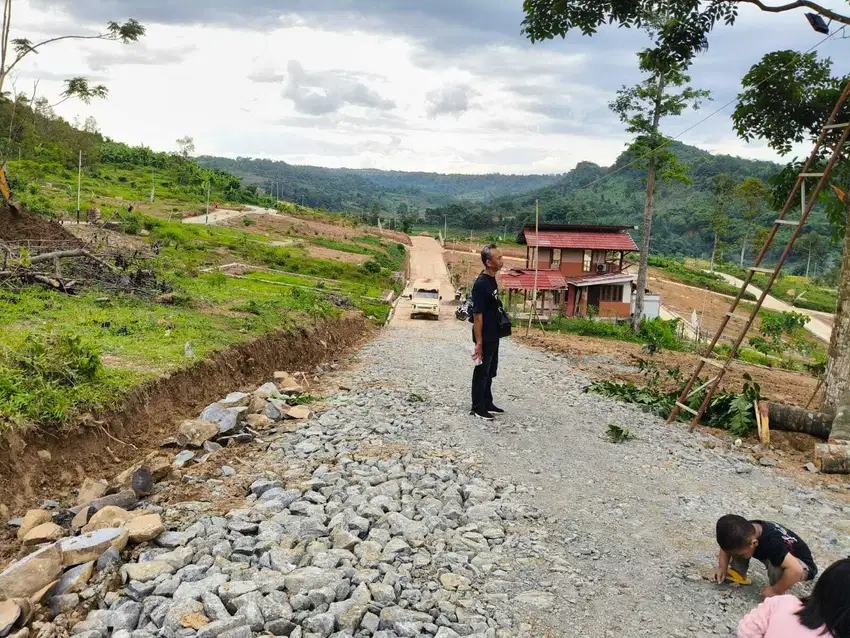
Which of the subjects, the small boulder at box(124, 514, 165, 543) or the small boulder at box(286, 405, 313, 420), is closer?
the small boulder at box(124, 514, 165, 543)

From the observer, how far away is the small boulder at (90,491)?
659 centimetres

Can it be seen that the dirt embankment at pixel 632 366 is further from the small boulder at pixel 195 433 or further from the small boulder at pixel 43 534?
the small boulder at pixel 43 534

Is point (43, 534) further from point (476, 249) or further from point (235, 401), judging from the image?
point (476, 249)

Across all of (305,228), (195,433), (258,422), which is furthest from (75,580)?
(305,228)

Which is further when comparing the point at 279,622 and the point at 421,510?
the point at 421,510

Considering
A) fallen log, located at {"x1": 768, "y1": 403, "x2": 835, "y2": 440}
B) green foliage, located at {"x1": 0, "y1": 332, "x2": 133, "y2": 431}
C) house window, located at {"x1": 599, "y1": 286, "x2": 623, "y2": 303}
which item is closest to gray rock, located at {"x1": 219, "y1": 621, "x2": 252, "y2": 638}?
green foliage, located at {"x1": 0, "y1": 332, "x2": 133, "y2": 431}

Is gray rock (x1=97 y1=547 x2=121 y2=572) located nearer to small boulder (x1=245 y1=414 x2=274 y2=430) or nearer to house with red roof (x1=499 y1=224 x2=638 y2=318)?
small boulder (x1=245 y1=414 x2=274 y2=430)

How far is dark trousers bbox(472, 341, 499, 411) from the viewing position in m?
9.08

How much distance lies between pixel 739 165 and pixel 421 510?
136827mm

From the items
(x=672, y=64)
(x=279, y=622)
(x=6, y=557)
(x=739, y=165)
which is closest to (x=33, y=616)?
(x=6, y=557)

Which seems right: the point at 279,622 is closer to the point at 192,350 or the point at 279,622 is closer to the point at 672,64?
the point at 192,350

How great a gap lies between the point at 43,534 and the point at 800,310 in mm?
71068

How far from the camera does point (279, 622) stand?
4160 millimetres

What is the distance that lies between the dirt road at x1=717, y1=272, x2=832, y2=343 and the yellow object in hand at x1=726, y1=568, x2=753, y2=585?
1940 inches
